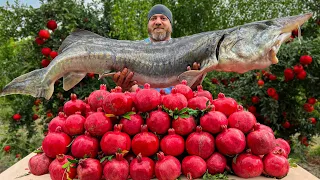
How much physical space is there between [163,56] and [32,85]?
107 cm

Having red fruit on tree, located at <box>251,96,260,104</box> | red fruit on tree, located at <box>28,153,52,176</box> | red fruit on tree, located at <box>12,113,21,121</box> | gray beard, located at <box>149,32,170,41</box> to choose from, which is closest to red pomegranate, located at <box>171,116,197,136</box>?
red fruit on tree, located at <box>28,153,52,176</box>

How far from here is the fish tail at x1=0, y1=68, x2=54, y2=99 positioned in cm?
249

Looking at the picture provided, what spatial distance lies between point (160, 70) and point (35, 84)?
1010 mm

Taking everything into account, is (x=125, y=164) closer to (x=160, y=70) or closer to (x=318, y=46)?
(x=160, y=70)

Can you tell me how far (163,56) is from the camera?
2.82m

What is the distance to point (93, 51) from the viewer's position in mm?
2840

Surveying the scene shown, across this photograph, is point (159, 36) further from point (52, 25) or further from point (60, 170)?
point (60, 170)

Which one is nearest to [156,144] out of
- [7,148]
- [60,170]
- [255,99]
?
[60,170]

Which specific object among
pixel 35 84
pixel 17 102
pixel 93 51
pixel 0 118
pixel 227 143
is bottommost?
pixel 0 118

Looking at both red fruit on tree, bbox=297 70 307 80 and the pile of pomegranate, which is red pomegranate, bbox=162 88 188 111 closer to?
the pile of pomegranate

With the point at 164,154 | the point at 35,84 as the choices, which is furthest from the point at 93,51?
the point at 164,154

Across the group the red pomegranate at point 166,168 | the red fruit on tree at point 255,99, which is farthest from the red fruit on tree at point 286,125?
the red pomegranate at point 166,168

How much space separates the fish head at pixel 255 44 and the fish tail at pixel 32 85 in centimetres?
138

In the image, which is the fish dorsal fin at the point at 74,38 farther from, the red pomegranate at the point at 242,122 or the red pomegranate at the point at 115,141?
the red pomegranate at the point at 242,122
